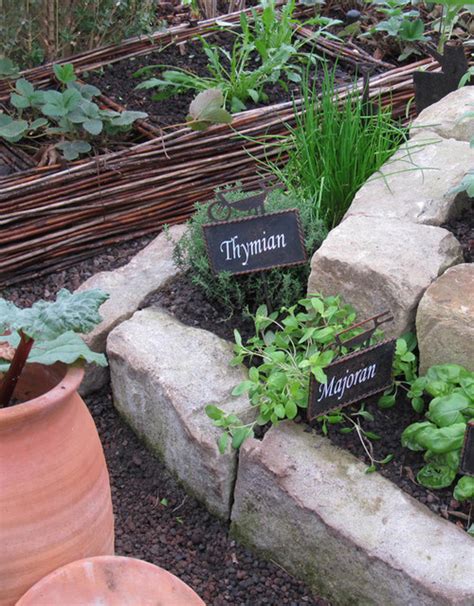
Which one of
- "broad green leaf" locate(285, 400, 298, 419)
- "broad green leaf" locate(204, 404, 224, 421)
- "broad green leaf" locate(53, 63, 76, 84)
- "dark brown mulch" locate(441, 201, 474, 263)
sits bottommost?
"broad green leaf" locate(204, 404, 224, 421)

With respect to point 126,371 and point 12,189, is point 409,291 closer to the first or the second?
point 126,371

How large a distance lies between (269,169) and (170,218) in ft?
1.25

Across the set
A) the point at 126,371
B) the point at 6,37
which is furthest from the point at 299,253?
the point at 6,37

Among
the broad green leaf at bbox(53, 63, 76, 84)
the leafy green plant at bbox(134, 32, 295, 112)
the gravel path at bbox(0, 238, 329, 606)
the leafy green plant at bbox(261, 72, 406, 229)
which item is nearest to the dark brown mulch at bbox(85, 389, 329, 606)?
the gravel path at bbox(0, 238, 329, 606)

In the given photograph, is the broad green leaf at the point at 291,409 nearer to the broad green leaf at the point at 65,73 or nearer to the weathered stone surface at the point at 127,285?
the weathered stone surface at the point at 127,285

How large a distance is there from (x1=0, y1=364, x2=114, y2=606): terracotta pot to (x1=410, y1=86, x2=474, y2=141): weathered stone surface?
157cm

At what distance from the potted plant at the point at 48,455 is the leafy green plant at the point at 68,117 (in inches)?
50.4

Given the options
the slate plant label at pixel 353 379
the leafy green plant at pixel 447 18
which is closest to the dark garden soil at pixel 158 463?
the slate plant label at pixel 353 379

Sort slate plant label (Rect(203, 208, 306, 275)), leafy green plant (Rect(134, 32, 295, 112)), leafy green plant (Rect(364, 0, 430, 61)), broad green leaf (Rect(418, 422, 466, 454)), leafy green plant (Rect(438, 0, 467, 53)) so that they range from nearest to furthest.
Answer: broad green leaf (Rect(418, 422, 466, 454)) < slate plant label (Rect(203, 208, 306, 275)) < leafy green plant (Rect(438, 0, 467, 53)) < leafy green plant (Rect(134, 32, 295, 112)) < leafy green plant (Rect(364, 0, 430, 61))

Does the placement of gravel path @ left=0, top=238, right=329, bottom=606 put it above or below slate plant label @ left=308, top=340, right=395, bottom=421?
below

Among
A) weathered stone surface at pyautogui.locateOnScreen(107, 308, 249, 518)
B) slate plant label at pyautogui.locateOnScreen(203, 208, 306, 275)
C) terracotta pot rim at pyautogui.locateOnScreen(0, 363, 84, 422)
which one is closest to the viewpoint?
terracotta pot rim at pyautogui.locateOnScreen(0, 363, 84, 422)

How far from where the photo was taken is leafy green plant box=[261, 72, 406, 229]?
2.63 metres

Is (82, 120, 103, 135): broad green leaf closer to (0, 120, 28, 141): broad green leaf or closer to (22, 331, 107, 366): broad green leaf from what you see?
(0, 120, 28, 141): broad green leaf

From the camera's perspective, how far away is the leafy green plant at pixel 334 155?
263 cm
